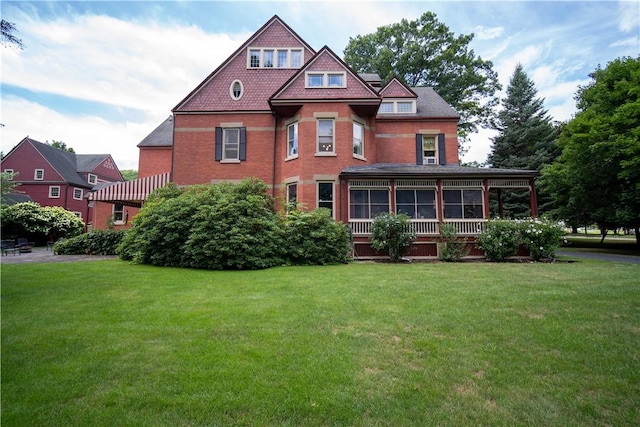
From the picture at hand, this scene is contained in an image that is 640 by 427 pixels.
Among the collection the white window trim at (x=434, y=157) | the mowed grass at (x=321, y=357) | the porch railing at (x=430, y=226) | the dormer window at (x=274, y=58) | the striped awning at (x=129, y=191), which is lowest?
the mowed grass at (x=321, y=357)

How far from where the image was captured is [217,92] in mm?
18953

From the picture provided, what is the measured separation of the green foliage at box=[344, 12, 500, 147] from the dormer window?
17.9 m

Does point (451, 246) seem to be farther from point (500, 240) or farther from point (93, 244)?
point (93, 244)

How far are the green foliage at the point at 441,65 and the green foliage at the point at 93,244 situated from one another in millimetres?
30225

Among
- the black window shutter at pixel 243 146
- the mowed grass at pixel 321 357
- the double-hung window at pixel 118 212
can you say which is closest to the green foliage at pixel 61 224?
the double-hung window at pixel 118 212

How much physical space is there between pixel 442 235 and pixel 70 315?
13441 millimetres

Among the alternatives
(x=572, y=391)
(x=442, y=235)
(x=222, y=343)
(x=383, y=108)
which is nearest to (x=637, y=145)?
(x=442, y=235)

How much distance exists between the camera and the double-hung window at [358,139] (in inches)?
690

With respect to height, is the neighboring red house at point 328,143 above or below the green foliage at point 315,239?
above

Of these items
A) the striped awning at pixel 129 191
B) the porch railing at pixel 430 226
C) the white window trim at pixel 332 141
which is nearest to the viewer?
the porch railing at pixel 430 226

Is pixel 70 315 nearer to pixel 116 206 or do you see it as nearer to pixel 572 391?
pixel 572 391

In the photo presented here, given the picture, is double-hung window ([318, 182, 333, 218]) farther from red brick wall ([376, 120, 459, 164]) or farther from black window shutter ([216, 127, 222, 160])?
black window shutter ([216, 127, 222, 160])

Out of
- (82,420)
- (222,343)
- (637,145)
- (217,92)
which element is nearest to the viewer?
(82,420)

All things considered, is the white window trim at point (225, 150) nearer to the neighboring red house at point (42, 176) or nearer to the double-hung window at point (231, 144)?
the double-hung window at point (231, 144)
